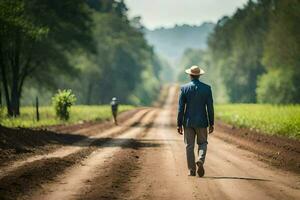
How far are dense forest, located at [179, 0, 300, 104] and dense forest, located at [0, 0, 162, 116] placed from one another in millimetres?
16237

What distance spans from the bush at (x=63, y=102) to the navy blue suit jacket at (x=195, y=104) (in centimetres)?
2443

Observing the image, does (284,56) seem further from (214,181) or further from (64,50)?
(214,181)

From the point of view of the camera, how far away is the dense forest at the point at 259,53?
197ft

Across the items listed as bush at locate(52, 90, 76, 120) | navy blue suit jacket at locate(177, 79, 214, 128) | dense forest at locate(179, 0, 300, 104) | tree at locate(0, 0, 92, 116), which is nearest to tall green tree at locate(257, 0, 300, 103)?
dense forest at locate(179, 0, 300, 104)

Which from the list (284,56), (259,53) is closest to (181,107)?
(284,56)

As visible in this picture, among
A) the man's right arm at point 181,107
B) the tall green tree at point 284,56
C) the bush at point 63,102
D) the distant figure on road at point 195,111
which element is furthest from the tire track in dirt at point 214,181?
the tall green tree at point 284,56

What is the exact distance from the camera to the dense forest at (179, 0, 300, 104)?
2362 inches

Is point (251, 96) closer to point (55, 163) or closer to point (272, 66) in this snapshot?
point (272, 66)

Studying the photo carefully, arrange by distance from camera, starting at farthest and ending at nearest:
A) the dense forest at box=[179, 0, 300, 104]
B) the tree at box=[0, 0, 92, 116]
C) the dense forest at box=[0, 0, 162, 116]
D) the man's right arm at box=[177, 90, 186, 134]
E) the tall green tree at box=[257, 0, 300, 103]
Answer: the dense forest at box=[179, 0, 300, 104] < the tall green tree at box=[257, 0, 300, 103] < the dense forest at box=[0, 0, 162, 116] < the tree at box=[0, 0, 92, 116] < the man's right arm at box=[177, 90, 186, 134]

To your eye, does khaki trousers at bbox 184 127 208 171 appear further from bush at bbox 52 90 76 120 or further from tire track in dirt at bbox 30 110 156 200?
bush at bbox 52 90 76 120

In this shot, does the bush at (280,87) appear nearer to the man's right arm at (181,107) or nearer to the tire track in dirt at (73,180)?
the tire track in dirt at (73,180)

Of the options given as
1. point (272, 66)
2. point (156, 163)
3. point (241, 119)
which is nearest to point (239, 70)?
point (272, 66)

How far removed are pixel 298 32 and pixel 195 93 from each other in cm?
4883

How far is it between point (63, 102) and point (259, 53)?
5139cm
